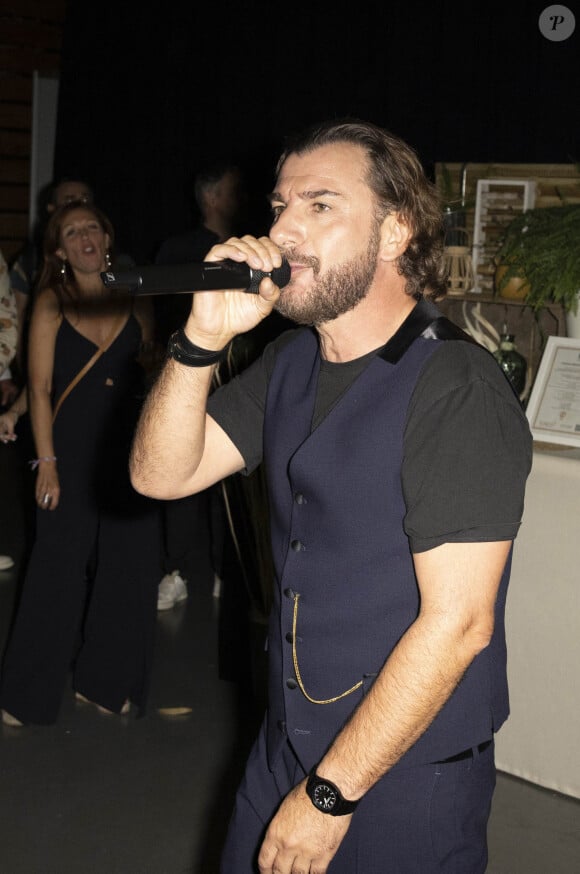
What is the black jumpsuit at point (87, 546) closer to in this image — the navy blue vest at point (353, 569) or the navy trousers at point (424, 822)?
the navy blue vest at point (353, 569)

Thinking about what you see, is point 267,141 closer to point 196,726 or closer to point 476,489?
point 196,726

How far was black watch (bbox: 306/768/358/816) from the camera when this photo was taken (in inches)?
54.4

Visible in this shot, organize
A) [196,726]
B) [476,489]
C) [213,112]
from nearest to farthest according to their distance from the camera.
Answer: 1. [476,489]
2. [196,726]
3. [213,112]

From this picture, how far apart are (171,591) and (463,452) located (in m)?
3.52

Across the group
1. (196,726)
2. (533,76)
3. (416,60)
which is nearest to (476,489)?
(196,726)

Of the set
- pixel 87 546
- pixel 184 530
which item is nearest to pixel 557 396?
pixel 87 546

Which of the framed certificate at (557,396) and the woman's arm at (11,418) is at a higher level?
the framed certificate at (557,396)

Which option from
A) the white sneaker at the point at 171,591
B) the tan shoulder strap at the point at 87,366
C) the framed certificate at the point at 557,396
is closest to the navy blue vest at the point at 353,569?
the framed certificate at the point at 557,396

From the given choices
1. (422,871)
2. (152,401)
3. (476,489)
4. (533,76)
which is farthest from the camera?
(533,76)

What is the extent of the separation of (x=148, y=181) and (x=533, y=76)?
348 centimetres

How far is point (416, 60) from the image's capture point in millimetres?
5258

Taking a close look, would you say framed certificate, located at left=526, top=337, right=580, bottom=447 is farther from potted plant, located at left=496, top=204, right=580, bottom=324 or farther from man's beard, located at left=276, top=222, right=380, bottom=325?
man's beard, located at left=276, top=222, right=380, bottom=325

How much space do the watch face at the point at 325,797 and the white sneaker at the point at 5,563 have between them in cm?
408

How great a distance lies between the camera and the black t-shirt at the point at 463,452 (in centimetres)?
135
